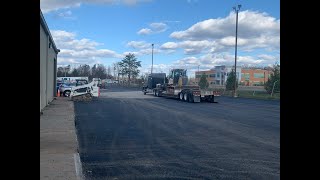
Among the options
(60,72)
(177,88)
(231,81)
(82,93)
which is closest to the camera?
(82,93)

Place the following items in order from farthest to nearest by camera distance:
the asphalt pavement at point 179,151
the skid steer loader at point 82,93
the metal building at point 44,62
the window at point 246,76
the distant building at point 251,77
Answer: the window at point 246,76 → the distant building at point 251,77 → the skid steer loader at point 82,93 → the metal building at point 44,62 → the asphalt pavement at point 179,151

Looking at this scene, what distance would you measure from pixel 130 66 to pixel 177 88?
197ft

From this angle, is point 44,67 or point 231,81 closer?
point 44,67

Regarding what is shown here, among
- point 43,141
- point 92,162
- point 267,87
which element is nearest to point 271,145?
point 92,162

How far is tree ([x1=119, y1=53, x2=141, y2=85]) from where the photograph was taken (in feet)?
306

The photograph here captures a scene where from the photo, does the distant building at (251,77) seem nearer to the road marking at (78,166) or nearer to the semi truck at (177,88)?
the semi truck at (177,88)

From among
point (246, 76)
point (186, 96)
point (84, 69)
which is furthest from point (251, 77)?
point (186, 96)

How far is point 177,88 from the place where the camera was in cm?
3816

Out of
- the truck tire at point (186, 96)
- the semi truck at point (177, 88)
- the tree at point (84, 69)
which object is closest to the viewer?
the semi truck at point (177, 88)

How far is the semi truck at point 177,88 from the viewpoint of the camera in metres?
34.1

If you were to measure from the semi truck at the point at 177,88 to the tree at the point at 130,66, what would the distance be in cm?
4254

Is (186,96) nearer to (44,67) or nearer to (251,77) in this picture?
(44,67)

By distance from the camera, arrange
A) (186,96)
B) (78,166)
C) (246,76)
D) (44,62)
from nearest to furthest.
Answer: (78,166)
(44,62)
(186,96)
(246,76)

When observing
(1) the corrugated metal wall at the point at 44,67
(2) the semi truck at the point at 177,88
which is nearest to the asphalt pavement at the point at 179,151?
(1) the corrugated metal wall at the point at 44,67
